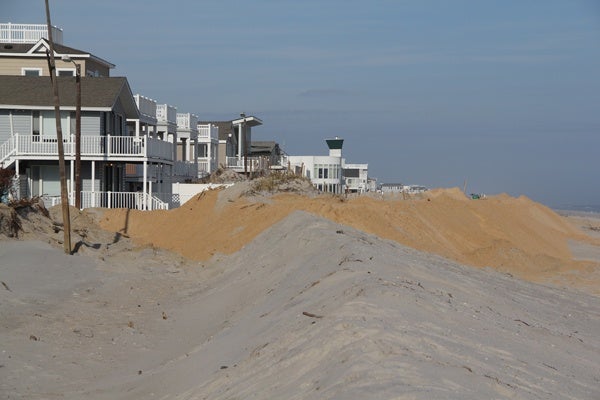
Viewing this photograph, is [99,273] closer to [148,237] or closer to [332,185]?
[148,237]

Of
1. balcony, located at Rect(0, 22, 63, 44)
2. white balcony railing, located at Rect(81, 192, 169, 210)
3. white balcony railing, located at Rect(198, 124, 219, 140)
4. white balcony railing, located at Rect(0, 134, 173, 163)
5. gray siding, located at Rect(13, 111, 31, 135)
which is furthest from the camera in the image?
white balcony railing, located at Rect(198, 124, 219, 140)

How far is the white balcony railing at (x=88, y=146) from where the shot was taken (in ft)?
134

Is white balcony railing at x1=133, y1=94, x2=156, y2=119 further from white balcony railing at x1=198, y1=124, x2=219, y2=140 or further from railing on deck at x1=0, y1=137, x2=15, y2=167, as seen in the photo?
white balcony railing at x1=198, y1=124, x2=219, y2=140

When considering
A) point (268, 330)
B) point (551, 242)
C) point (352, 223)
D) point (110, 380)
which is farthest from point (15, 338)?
point (551, 242)

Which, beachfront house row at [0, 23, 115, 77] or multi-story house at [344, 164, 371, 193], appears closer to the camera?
beachfront house row at [0, 23, 115, 77]

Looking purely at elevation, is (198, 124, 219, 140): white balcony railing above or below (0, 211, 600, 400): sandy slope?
above

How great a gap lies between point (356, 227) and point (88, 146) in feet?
50.8

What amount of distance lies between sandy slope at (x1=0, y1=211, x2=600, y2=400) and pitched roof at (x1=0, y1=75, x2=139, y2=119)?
18246 mm

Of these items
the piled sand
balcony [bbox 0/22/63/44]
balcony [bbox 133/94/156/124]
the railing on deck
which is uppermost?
balcony [bbox 0/22/63/44]

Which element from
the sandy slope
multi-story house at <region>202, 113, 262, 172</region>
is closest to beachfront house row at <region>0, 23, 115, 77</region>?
multi-story house at <region>202, 113, 262, 172</region>

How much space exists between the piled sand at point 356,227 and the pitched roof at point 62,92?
8707 millimetres

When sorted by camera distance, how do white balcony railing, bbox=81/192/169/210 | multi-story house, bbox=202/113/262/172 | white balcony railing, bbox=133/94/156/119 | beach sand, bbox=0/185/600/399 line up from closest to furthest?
beach sand, bbox=0/185/600/399 → white balcony railing, bbox=81/192/169/210 → white balcony railing, bbox=133/94/156/119 → multi-story house, bbox=202/113/262/172

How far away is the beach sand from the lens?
9.29 metres

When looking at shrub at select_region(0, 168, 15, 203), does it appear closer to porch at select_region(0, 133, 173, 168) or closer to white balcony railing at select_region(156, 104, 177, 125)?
porch at select_region(0, 133, 173, 168)
